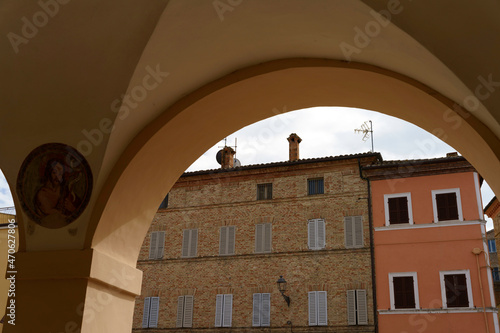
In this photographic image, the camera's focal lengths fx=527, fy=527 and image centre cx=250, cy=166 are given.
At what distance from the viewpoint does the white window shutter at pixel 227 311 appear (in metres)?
21.4

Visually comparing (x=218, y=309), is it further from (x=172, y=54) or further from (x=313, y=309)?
(x=172, y=54)

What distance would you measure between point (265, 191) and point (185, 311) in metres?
6.10

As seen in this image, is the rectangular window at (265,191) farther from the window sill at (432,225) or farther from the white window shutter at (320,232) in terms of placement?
the window sill at (432,225)

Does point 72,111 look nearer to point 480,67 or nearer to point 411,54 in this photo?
point 411,54

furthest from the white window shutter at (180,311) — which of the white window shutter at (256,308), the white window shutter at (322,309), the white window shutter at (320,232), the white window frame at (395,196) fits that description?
the white window frame at (395,196)

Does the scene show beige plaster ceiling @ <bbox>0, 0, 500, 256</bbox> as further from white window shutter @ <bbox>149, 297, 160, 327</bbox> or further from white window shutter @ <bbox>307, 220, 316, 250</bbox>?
white window shutter @ <bbox>149, 297, 160, 327</bbox>

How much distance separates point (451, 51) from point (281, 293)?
18572mm

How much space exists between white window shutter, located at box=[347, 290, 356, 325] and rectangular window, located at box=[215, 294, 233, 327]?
15.7 feet

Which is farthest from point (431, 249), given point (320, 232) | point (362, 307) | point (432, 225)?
point (320, 232)

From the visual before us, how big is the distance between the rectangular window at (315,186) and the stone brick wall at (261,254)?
0.62ft

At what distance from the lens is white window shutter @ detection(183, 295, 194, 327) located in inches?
862

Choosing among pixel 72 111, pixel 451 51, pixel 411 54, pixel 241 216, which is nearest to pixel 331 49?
pixel 411 54

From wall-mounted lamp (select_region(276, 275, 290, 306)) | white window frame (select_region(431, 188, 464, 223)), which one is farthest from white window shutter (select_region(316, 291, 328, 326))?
white window frame (select_region(431, 188, 464, 223))

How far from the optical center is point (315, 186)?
72.9 ft
